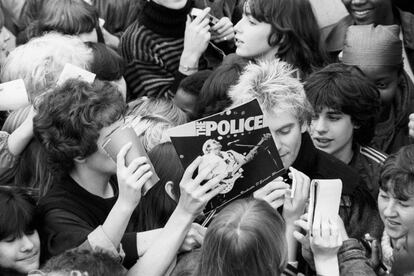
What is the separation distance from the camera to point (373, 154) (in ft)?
13.7

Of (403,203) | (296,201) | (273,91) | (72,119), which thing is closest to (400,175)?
(403,203)

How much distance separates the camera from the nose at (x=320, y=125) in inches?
163

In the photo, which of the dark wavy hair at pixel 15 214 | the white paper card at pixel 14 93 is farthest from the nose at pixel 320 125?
the dark wavy hair at pixel 15 214

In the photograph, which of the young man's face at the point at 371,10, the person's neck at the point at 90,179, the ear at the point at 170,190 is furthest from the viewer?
the young man's face at the point at 371,10

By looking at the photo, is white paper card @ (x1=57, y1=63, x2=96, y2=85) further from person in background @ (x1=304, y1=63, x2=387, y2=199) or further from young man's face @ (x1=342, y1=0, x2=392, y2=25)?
young man's face @ (x1=342, y1=0, x2=392, y2=25)

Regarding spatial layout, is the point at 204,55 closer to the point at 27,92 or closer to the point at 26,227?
the point at 27,92

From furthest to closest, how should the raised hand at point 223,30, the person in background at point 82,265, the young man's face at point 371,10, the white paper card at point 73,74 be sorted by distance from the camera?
1. the raised hand at point 223,30
2. the young man's face at point 371,10
3. the white paper card at point 73,74
4. the person in background at point 82,265

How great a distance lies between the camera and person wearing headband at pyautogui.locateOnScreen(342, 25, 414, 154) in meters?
4.48

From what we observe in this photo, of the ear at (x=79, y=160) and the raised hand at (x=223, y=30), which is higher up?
the ear at (x=79, y=160)

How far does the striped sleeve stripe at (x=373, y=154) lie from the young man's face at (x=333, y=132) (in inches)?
2.9

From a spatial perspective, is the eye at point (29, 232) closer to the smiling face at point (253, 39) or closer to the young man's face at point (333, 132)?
the young man's face at point (333, 132)

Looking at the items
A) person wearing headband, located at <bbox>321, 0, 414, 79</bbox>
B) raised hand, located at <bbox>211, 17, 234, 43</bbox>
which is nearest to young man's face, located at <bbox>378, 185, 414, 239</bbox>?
person wearing headband, located at <bbox>321, 0, 414, 79</bbox>

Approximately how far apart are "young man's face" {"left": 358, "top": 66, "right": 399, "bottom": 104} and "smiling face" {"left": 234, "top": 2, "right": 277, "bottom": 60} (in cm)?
54

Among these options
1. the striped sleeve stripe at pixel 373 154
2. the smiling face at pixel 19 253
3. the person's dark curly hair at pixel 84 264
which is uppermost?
the person's dark curly hair at pixel 84 264
